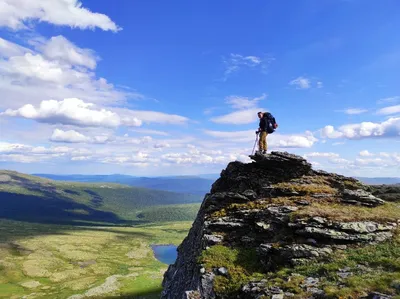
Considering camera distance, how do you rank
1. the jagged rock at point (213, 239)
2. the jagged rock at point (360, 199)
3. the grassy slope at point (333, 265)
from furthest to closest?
1. the jagged rock at point (360, 199)
2. the jagged rock at point (213, 239)
3. the grassy slope at point (333, 265)

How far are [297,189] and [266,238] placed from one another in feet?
26.7

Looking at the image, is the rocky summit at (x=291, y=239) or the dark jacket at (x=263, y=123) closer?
the rocky summit at (x=291, y=239)

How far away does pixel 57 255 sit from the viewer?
A: 7549 inches

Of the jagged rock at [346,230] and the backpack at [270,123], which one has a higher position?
the backpack at [270,123]

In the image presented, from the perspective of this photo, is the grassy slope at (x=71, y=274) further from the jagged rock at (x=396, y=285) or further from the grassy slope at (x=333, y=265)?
the jagged rock at (x=396, y=285)

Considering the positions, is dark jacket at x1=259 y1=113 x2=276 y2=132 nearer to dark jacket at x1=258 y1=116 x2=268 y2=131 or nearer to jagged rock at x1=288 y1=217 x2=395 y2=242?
dark jacket at x1=258 y1=116 x2=268 y2=131

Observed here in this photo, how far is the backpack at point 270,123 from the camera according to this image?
39.7 meters

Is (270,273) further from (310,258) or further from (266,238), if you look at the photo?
(266,238)

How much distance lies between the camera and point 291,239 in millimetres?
27516

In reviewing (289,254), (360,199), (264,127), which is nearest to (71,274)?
(264,127)

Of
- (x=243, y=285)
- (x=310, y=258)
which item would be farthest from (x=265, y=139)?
(x=243, y=285)

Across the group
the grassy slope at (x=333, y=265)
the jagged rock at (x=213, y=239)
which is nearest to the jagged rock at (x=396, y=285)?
the grassy slope at (x=333, y=265)

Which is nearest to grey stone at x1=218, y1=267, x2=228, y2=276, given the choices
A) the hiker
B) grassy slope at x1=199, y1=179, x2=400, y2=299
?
grassy slope at x1=199, y1=179, x2=400, y2=299

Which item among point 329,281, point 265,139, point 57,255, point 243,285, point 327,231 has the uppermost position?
point 265,139
